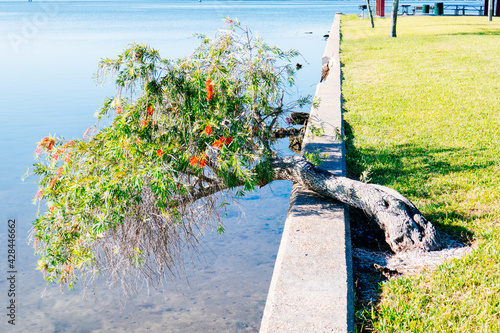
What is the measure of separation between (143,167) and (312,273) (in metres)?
1.79

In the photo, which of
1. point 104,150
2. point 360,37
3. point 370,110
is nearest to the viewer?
point 104,150

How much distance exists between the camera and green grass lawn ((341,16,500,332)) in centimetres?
359

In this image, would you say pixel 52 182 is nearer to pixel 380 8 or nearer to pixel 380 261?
pixel 380 261

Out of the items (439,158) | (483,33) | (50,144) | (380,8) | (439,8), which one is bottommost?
(439,158)

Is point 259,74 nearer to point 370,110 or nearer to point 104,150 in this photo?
point 104,150

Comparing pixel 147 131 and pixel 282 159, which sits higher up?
pixel 147 131

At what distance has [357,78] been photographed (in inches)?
548

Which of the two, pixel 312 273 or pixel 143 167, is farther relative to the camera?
pixel 143 167

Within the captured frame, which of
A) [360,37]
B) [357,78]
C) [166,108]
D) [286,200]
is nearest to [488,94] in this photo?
[357,78]

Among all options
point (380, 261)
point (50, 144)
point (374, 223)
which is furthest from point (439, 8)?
point (50, 144)

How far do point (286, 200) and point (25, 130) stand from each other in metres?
7.72

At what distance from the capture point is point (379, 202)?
4.73 metres

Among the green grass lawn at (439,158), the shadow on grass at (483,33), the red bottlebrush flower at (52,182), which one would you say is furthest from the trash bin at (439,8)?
the red bottlebrush flower at (52,182)

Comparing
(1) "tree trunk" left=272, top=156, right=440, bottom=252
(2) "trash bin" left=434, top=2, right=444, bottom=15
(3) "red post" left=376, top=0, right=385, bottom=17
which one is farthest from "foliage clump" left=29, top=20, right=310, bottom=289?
(3) "red post" left=376, top=0, right=385, bottom=17
